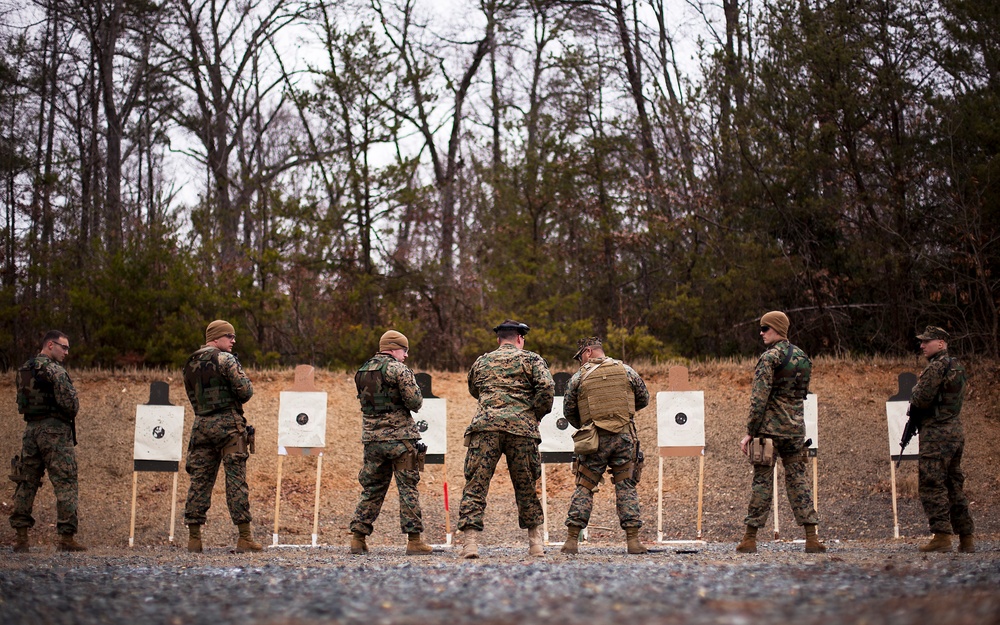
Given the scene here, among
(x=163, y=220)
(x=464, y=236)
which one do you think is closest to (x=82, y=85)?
(x=163, y=220)

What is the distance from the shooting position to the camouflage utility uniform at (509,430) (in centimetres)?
804

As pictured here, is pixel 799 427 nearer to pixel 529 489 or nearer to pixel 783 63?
pixel 529 489

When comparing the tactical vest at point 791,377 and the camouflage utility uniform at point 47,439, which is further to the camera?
the camouflage utility uniform at point 47,439

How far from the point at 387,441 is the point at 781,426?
365 centimetres

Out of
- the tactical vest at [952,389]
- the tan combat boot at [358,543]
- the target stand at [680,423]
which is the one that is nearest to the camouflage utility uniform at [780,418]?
the tactical vest at [952,389]

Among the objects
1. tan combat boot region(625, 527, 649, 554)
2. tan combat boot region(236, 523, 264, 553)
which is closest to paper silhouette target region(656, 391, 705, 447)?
tan combat boot region(625, 527, 649, 554)

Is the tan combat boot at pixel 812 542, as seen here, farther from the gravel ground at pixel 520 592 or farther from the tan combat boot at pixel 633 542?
the tan combat boot at pixel 633 542

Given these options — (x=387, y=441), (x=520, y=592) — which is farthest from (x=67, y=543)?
(x=520, y=592)

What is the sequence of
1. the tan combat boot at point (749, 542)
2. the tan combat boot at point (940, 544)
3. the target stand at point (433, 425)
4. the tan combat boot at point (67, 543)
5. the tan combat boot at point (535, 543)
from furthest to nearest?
1. the target stand at point (433, 425)
2. the tan combat boot at point (67, 543)
3. the tan combat boot at point (749, 542)
4. the tan combat boot at point (940, 544)
5. the tan combat boot at point (535, 543)

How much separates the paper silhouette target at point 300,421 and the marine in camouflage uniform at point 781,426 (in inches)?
229

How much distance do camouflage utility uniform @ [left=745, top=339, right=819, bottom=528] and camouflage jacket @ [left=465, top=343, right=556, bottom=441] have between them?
1904mm

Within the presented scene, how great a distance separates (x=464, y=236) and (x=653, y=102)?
650 cm

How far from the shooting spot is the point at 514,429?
26.5 ft

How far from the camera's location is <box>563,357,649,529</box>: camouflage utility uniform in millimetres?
8344
